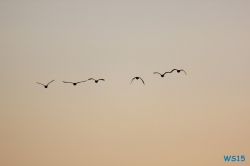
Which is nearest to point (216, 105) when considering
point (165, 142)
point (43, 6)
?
point (165, 142)

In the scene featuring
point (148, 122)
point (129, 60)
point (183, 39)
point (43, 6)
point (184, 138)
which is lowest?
point (184, 138)

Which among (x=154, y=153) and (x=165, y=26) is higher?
(x=165, y=26)

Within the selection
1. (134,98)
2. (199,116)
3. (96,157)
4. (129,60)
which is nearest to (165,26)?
(129,60)

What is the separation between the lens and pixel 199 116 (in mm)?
1518

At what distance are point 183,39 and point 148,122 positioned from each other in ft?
2.04

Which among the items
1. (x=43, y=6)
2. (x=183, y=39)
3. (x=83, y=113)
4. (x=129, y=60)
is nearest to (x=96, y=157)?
(x=83, y=113)

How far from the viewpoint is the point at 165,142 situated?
1.51m

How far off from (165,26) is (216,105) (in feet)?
2.12

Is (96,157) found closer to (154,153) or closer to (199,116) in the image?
(154,153)

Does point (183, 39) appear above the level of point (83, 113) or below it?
above

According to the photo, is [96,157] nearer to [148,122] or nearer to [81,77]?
[148,122]

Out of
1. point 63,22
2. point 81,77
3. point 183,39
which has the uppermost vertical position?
point 63,22

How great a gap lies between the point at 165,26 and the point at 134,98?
55 centimetres

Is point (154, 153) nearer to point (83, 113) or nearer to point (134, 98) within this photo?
point (134, 98)
